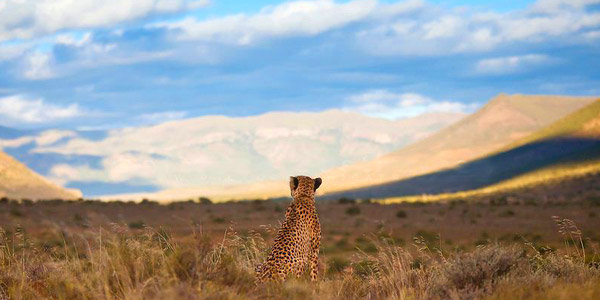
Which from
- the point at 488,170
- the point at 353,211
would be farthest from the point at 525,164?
the point at 353,211

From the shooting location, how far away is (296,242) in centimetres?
941

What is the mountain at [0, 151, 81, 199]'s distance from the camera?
136750mm

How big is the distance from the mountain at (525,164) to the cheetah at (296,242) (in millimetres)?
99623

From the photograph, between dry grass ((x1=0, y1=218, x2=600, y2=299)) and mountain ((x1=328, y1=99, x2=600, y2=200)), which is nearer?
dry grass ((x1=0, y1=218, x2=600, y2=299))

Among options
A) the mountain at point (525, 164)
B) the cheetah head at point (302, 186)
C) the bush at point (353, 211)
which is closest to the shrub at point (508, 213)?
the bush at point (353, 211)

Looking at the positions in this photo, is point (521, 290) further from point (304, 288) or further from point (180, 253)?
point (180, 253)

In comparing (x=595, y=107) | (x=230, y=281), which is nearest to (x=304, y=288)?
(x=230, y=281)

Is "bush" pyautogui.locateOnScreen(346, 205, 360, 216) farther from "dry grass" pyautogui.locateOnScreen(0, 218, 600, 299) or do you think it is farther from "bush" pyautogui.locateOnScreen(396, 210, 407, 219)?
"dry grass" pyautogui.locateOnScreen(0, 218, 600, 299)

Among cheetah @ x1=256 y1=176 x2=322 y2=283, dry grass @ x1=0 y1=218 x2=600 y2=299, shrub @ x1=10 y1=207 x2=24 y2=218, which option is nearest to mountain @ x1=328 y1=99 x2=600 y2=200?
shrub @ x1=10 y1=207 x2=24 y2=218

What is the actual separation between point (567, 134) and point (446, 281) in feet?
465

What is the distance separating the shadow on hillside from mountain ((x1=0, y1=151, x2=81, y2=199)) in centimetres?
4907

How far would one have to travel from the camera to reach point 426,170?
19000 centimetres

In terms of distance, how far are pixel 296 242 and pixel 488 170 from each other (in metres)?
155

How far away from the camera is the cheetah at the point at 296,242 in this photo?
919 cm
